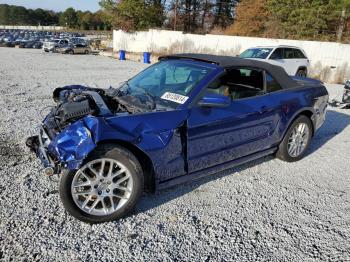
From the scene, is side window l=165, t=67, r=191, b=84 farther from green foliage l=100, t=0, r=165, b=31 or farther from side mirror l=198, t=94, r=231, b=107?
green foliage l=100, t=0, r=165, b=31

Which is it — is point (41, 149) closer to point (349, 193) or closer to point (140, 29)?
point (349, 193)

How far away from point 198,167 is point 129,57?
2390 cm

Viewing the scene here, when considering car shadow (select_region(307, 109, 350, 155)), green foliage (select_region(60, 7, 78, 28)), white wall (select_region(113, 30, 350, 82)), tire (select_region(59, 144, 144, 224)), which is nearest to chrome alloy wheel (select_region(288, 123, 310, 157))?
car shadow (select_region(307, 109, 350, 155))

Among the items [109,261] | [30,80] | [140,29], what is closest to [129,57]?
[140,29]

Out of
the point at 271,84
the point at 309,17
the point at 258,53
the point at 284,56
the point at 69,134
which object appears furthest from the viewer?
the point at 309,17

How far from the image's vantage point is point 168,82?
4055mm

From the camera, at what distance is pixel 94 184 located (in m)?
3.10

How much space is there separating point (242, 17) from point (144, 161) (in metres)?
35.1

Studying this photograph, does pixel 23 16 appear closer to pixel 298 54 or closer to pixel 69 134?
pixel 298 54

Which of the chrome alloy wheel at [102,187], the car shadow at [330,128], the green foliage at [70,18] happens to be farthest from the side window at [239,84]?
the green foliage at [70,18]

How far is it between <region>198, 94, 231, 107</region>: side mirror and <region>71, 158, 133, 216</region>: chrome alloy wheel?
1.08m

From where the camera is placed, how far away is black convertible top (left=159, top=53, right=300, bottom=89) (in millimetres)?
4027

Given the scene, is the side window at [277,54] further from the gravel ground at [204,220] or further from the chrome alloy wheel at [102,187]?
the chrome alloy wheel at [102,187]

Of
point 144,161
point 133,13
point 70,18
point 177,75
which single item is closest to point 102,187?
point 144,161
